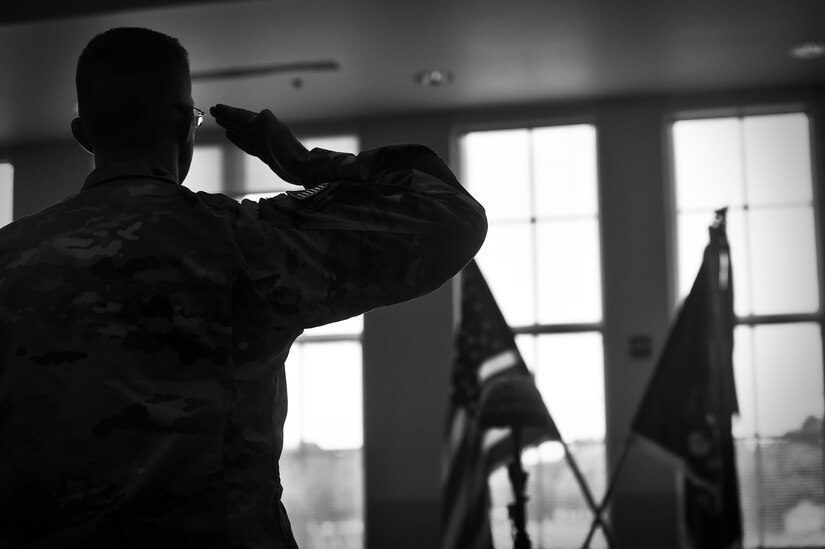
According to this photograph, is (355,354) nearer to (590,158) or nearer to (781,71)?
(590,158)

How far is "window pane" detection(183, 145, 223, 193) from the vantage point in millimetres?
8469

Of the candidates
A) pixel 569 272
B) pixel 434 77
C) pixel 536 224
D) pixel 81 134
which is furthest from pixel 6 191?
pixel 81 134

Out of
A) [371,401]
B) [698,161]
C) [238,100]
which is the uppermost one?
[238,100]

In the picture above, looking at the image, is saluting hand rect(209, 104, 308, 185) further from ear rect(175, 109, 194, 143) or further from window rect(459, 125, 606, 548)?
window rect(459, 125, 606, 548)

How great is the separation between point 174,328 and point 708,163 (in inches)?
288

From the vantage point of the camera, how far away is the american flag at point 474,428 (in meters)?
6.02

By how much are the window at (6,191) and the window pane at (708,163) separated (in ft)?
16.5

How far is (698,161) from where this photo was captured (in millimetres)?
7938

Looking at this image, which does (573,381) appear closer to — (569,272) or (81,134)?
(569,272)

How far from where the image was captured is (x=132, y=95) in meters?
1.14

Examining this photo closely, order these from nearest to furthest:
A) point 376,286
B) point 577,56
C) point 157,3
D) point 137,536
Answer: point 137,536
point 376,286
point 157,3
point 577,56

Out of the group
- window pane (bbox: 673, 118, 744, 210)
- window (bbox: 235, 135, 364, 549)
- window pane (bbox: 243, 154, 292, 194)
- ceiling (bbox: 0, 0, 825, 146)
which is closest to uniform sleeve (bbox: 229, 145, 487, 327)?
ceiling (bbox: 0, 0, 825, 146)

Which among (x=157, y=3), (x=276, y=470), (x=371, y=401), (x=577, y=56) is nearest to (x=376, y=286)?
(x=276, y=470)

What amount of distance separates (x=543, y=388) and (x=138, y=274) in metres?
6.83
